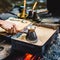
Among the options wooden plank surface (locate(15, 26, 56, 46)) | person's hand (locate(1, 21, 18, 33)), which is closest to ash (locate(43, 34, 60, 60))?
wooden plank surface (locate(15, 26, 56, 46))

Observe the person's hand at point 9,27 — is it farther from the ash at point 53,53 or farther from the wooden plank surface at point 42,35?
the ash at point 53,53

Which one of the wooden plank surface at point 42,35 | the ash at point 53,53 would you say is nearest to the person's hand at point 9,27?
the wooden plank surface at point 42,35

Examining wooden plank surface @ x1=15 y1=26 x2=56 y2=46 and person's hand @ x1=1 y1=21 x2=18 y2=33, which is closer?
wooden plank surface @ x1=15 y1=26 x2=56 y2=46

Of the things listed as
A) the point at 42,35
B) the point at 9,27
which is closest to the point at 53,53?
the point at 42,35

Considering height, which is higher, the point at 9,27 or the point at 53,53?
the point at 9,27

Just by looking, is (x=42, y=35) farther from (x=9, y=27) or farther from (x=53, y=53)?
(x=9, y=27)

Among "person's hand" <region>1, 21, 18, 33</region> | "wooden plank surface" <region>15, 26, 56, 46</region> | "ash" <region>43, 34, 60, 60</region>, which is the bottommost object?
"ash" <region>43, 34, 60, 60</region>

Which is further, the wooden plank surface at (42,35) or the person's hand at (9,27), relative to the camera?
the person's hand at (9,27)

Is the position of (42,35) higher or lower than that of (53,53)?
higher

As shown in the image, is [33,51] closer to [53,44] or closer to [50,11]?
[53,44]

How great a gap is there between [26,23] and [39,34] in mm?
261

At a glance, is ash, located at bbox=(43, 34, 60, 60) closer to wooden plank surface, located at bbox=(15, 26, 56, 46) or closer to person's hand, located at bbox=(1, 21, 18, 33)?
wooden plank surface, located at bbox=(15, 26, 56, 46)

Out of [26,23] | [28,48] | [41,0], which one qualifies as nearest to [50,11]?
[41,0]

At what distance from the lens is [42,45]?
3.87ft
